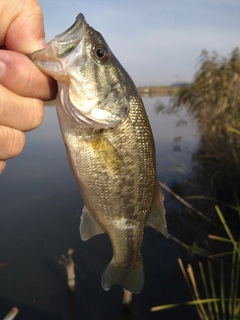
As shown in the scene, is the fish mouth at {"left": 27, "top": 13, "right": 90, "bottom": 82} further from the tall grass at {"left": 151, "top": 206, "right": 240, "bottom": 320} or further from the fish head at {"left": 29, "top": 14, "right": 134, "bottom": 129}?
the tall grass at {"left": 151, "top": 206, "right": 240, "bottom": 320}

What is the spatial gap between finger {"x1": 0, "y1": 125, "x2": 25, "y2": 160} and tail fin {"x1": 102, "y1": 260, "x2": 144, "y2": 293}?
3.61 feet

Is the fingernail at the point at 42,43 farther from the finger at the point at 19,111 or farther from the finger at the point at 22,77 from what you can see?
the finger at the point at 19,111

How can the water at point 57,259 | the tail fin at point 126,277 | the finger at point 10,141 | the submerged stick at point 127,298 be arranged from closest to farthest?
the finger at point 10,141 → the tail fin at point 126,277 → the submerged stick at point 127,298 → the water at point 57,259

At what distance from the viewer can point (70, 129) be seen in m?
1.94

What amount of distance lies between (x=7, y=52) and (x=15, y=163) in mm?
12481

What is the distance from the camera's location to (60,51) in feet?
5.67

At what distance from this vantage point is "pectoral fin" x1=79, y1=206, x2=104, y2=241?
7.18 ft

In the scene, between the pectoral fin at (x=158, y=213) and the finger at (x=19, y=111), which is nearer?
the finger at (x=19, y=111)

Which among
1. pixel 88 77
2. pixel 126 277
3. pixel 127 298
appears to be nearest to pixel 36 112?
pixel 88 77

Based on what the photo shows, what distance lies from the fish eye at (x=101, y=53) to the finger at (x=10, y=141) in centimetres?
64

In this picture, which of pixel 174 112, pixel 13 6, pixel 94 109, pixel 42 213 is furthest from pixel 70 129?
pixel 174 112

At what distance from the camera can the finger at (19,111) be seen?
1716 millimetres

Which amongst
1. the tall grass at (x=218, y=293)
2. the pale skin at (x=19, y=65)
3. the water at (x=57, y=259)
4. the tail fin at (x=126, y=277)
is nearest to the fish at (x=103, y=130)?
the pale skin at (x=19, y=65)

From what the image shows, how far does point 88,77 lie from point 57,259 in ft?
20.7
